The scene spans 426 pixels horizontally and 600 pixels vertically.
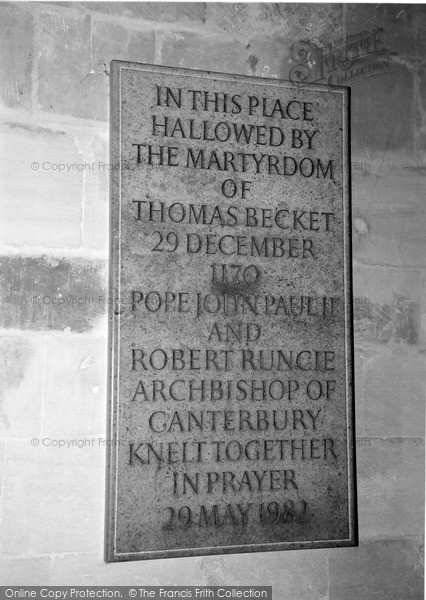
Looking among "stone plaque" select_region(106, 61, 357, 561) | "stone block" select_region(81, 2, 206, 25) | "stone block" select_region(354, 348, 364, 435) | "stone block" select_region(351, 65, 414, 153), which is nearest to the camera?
"stone plaque" select_region(106, 61, 357, 561)

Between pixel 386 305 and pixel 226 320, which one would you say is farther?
pixel 386 305

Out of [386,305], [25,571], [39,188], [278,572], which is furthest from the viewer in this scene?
[386,305]

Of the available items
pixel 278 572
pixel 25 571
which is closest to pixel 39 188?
pixel 25 571

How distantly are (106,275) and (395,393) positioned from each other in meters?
1.44

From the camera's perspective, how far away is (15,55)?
289cm

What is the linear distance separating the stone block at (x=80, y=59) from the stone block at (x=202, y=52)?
0.11 metres

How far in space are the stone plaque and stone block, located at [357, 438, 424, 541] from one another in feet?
0.28

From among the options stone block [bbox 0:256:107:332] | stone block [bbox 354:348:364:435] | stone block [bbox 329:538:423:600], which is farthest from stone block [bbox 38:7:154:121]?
stone block [bbox 329:538:423:600]

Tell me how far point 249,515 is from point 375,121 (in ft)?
6.31

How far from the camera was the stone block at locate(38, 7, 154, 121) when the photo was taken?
2920 millimetres

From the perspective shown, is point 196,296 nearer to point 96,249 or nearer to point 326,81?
point 96,249

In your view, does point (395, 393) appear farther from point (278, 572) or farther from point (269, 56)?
point (269, 56)

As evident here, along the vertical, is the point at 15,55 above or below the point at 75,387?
above

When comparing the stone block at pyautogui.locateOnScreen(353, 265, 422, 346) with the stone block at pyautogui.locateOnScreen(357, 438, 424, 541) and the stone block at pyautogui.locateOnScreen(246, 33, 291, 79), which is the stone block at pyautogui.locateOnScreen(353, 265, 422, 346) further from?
the stone block at pyautogui.locateOnScreen(246, 33, 291, 79)
